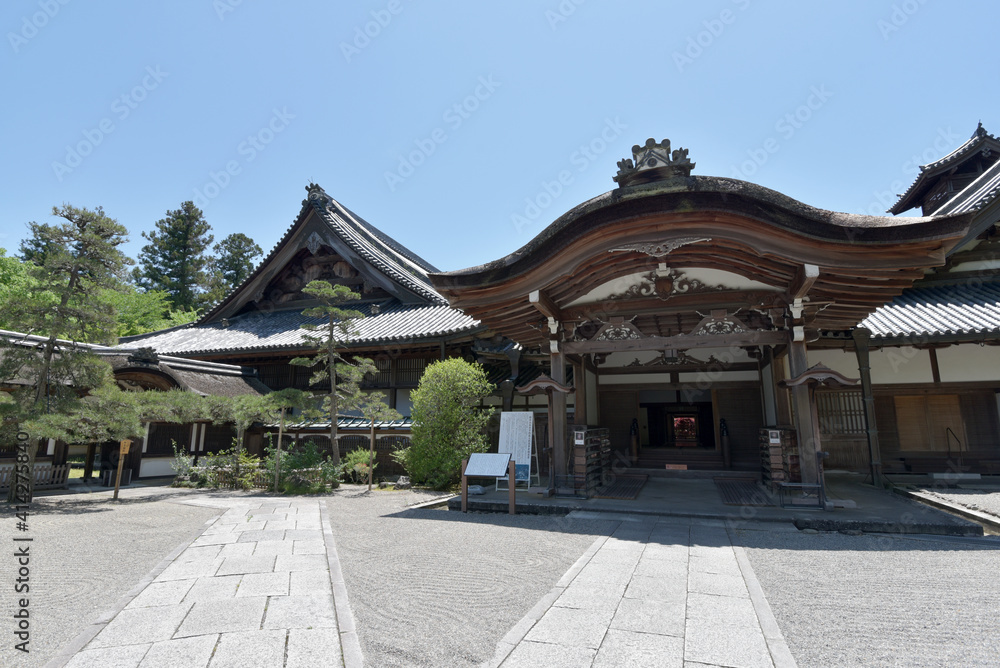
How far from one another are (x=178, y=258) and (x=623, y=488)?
4097cm

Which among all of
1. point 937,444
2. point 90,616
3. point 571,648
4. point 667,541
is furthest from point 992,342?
point 90,616

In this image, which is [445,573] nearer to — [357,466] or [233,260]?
[357,466]

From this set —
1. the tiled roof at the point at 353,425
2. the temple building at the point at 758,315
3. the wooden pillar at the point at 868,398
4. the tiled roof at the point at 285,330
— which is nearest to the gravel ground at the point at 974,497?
the wooden pillar at the point at 868,398

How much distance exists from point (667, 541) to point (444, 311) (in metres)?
10.7

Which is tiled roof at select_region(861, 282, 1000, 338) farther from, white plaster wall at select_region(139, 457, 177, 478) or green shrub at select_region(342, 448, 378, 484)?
white plaster wall at select_region(139, 457, 177, 478)

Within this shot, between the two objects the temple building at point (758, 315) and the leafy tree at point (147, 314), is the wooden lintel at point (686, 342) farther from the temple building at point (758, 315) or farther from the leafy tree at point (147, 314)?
the leafy tree at point (147, 314)

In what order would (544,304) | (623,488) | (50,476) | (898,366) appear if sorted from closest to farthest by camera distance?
(544,304) → (623,488) → (50,476) → (898,366)

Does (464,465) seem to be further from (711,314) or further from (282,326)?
(282,326)

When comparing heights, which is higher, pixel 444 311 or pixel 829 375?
pixel 444 311

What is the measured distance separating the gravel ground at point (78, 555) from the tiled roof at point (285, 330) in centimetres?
616

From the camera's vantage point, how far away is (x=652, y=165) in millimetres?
7520

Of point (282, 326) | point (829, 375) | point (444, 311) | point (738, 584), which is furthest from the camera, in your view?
point (282, 326)

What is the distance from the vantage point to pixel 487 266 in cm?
830

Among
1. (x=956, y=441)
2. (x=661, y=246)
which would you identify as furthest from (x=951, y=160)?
(x=661, y=246)
